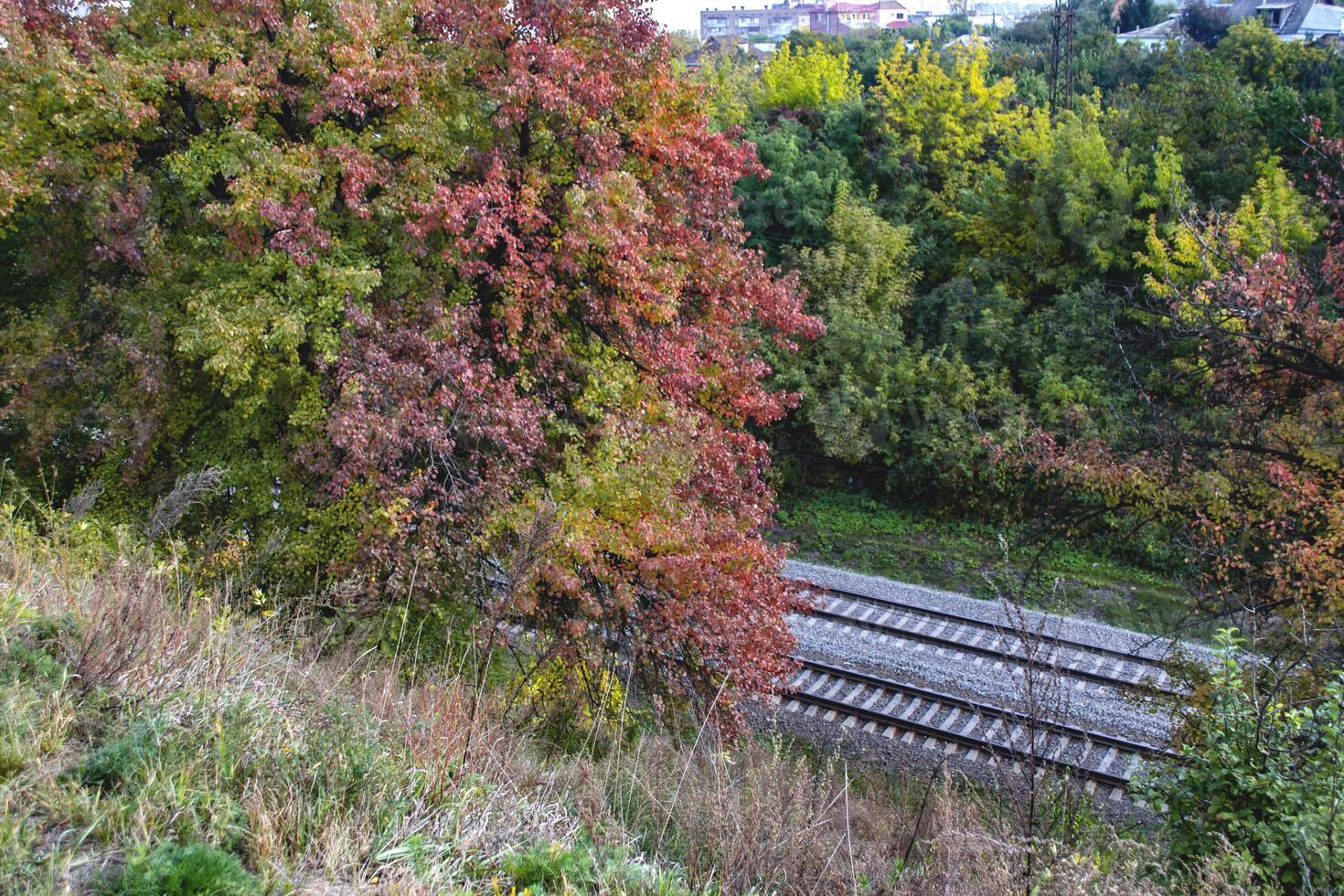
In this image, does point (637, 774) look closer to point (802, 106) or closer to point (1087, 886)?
point (1087, 886)

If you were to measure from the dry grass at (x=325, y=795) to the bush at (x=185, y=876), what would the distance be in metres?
0.06

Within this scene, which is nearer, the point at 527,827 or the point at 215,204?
the point at 527,827

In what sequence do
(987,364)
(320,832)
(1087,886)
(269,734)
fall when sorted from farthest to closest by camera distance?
(987,364), (269,734), (1087,886), (320,832)

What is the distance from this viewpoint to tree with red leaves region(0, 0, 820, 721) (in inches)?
324

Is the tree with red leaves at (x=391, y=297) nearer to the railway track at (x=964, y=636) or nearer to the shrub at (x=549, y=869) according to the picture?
the railway track at (x=964, y=636)

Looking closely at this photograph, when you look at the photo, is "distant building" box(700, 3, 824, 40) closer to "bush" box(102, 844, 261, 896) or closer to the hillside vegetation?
the hillside vegetation

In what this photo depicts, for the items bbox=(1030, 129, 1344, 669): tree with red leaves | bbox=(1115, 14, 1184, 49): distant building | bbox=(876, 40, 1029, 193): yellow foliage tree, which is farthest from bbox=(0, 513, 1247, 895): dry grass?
bbox=(1115, 14, 1184, 49): distant building

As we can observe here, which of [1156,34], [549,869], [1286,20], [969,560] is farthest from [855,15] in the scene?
[549,869]

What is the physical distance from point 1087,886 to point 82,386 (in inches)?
361

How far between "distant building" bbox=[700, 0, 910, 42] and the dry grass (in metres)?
59.8

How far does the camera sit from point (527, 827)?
431 cm

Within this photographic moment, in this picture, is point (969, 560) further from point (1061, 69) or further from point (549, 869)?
point (1061, 69)

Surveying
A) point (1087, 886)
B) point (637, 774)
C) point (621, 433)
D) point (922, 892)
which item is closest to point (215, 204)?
point (621, 433)

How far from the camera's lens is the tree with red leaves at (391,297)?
27.0 ft
